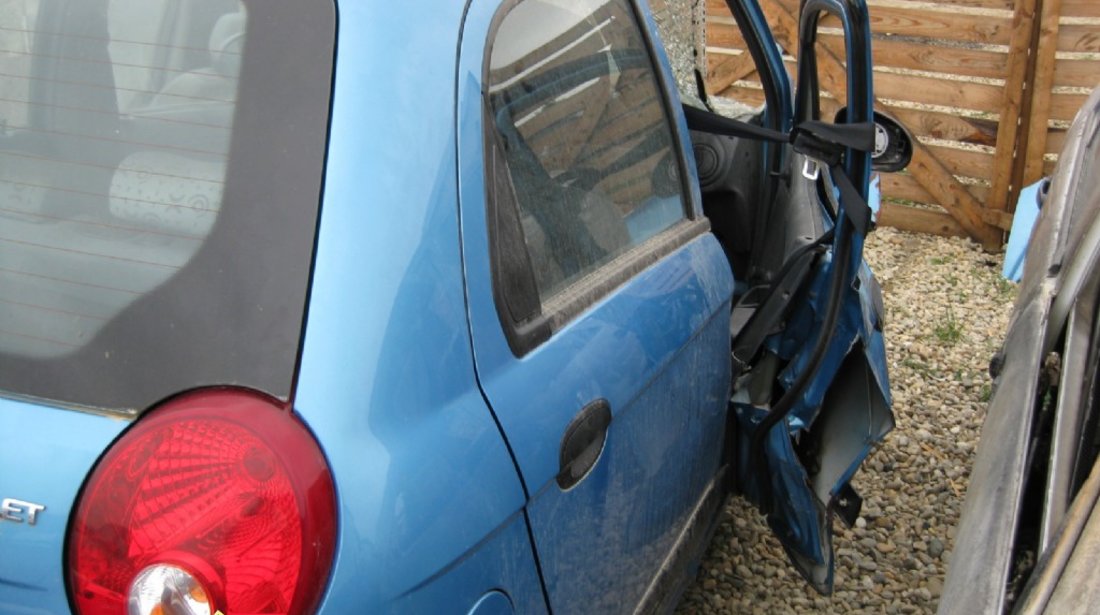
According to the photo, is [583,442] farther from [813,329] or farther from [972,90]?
[972,90]

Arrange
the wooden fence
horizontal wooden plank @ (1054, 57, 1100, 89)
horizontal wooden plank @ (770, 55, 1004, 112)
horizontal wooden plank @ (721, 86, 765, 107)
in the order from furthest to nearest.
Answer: horizontal wooden plank @ (721, 86, 765, 107) → horizontal wooden plank @ (770, 55, 1004, 112) → the wooden fence → horizontal wooden plank @ (1054, 57, 1100, 89)

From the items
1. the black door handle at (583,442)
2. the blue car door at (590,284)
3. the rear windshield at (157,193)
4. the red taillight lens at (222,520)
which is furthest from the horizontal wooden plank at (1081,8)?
the red taillight lens at (222,520)

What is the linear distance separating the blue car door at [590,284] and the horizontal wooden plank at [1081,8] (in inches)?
187

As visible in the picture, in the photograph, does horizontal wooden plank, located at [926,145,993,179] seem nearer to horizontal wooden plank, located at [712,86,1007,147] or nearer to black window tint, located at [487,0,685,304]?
horizontal wooden plank, located at [712,86,1007,147]

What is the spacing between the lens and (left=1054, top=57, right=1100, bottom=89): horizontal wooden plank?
6008mm

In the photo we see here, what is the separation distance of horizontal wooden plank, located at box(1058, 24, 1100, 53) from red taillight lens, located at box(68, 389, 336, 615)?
6.18 meters

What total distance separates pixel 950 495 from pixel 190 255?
334 cm

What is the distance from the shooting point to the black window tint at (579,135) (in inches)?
68.7

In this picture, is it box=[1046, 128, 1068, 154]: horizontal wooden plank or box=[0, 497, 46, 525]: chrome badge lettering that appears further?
box=[1046, 128, 1068, 154]: horizontal wooden plank

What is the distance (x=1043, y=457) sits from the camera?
229cm

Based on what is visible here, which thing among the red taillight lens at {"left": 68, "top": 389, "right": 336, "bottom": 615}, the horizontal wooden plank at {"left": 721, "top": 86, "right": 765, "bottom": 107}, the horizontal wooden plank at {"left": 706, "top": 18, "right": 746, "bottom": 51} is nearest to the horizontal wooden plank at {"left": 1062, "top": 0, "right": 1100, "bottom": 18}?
the horizontal wooden plank at {"left": 721, "top": 86, "right": 765, "bottom": 107}

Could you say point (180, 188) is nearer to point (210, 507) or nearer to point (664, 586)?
point (210, 507)

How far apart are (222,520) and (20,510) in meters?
0.27

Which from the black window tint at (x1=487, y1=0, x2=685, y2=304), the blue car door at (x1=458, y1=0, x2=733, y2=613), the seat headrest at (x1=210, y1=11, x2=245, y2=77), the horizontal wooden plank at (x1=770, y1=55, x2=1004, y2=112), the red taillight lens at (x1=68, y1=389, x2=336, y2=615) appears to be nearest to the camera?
the red taillight lens at (x1=68, y1=389, x2=336, y2=615)
